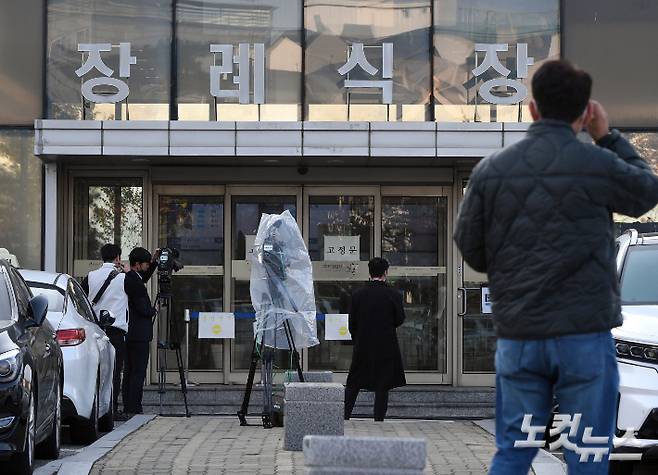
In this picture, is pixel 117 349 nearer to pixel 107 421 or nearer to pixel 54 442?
pixel 107 421

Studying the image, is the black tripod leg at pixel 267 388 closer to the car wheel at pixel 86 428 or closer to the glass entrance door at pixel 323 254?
the car wheel at pixel 86 428

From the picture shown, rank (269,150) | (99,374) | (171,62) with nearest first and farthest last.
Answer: (99,374) < (269,150) < (171,62)

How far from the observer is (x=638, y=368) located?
8.33 m

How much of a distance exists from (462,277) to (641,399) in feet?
30.6

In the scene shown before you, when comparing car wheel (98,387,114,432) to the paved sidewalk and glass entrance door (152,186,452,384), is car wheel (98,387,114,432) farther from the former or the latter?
glass entrance door (152,186,452,384)

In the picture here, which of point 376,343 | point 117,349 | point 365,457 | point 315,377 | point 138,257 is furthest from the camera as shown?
point 138,257

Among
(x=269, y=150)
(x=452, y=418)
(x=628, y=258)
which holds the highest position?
(x=269, y=150)

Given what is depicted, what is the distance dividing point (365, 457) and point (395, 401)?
485 inches

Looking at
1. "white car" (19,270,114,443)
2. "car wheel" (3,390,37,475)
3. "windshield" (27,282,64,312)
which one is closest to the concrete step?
"white car" (19,270,114,443)

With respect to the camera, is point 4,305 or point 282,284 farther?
point 282,284

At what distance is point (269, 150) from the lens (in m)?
16.0

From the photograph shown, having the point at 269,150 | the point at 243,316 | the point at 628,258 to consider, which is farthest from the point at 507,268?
the point at 243,316

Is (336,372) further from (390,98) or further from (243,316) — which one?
(390,98)

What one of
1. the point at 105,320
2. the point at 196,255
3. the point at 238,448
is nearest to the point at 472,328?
the point at 196,255
